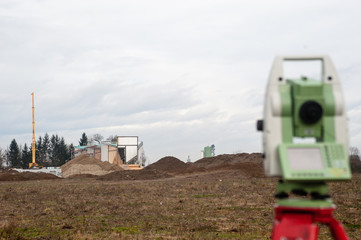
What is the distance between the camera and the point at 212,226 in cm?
937

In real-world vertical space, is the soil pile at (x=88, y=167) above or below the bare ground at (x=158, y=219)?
above

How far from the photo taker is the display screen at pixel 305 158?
243cm

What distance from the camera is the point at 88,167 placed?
51.8m

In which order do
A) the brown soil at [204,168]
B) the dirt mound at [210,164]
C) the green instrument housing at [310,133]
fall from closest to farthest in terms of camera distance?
the green instrument housing at [310,133] < the brown soil at [204,168] < the dirt mound at [210,164]

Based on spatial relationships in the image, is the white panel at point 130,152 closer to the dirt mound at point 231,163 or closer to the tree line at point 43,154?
the dirt mound at point 231,163

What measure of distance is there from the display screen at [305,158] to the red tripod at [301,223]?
30cm

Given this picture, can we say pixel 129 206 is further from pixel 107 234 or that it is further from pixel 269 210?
pixel 107 234

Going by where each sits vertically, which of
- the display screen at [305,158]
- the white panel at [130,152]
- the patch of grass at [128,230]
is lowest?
the patch of grass at [128,230]

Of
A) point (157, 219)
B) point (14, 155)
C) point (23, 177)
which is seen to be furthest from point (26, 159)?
point (157, 219)

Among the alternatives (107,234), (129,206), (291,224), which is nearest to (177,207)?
(129,206)

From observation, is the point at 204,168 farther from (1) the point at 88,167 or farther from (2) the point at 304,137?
(2) the point at 304,137

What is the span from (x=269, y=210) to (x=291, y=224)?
32.3ft

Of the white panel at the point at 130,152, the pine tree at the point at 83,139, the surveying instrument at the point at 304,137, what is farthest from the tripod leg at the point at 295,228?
the pine tree at the point at 83,139

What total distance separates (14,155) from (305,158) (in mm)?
103003
